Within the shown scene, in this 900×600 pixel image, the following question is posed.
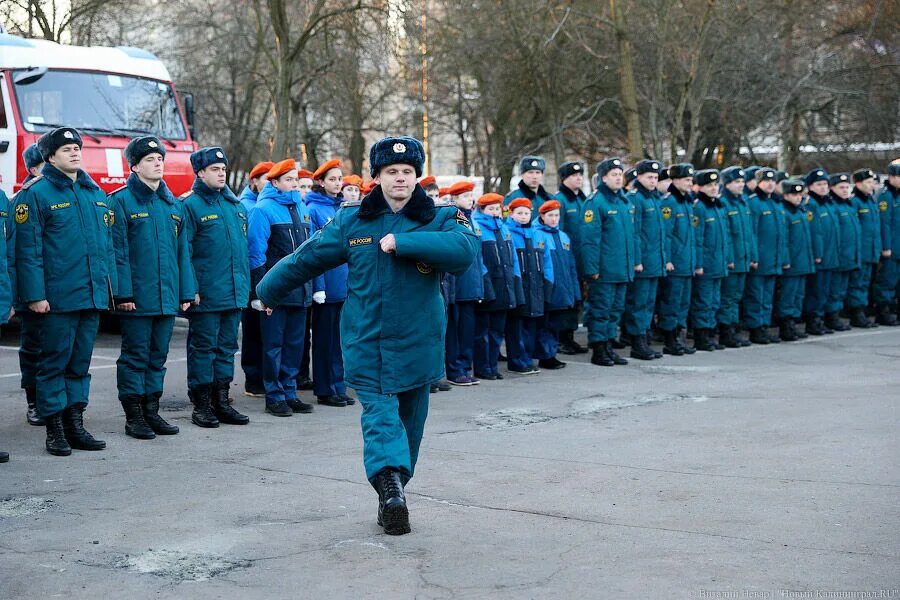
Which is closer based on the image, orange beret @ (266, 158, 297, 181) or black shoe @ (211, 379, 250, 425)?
black shoe @ (211, 379, 250, 425)

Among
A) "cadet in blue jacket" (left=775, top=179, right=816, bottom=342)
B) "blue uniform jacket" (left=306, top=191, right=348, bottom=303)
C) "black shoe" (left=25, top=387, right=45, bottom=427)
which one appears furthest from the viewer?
"cadet in blue jacket" (left=775, top=179, right=816, bottom=342)

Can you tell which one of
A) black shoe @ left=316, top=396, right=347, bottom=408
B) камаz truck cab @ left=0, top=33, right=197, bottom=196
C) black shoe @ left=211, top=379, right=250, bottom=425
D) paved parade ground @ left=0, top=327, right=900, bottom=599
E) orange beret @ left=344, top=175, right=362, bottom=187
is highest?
камаz truck cab @ left=0, top=33, right=197, bottom=196

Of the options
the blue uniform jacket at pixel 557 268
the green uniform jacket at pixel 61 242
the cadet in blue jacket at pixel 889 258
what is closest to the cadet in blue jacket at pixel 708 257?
the blue uniform jacket at pixel 557 268

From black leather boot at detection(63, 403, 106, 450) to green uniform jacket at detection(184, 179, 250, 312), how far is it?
48.8 inches

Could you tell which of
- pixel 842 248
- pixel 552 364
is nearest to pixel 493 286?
pixel 552 364

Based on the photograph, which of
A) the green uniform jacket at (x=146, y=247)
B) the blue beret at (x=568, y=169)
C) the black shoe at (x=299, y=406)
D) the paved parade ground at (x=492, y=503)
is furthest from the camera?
the blue beret at (x=568, y=169)

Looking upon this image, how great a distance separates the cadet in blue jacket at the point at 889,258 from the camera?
1741cm

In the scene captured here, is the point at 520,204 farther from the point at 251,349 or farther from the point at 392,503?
the point at 392,503

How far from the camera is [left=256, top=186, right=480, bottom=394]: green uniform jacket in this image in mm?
5988

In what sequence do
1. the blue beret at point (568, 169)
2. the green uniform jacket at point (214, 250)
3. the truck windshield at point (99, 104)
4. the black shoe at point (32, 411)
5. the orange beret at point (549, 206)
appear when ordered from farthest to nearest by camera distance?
the truck windshield at point (99, 104)
the blue beret at point (568, 169)
the orange beret at point (549, 206)
the green uniform jacket at point (214, 250)
the black shoe at point (32, 411)

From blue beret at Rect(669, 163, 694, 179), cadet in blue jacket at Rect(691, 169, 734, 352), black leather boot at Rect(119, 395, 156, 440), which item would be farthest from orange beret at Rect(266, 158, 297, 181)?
cadet in blue jacket at Rect(691, 169, 734, 352)

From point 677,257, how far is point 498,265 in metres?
2.90

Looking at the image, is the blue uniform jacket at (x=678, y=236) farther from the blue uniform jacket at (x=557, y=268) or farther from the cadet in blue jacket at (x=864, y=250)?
the cadet in blue jacket at (x=864, y=250)

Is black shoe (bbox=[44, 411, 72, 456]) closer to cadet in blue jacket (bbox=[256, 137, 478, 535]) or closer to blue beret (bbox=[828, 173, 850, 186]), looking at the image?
cadet in blue jacket (bbox=[256, 137, 478, 535])
